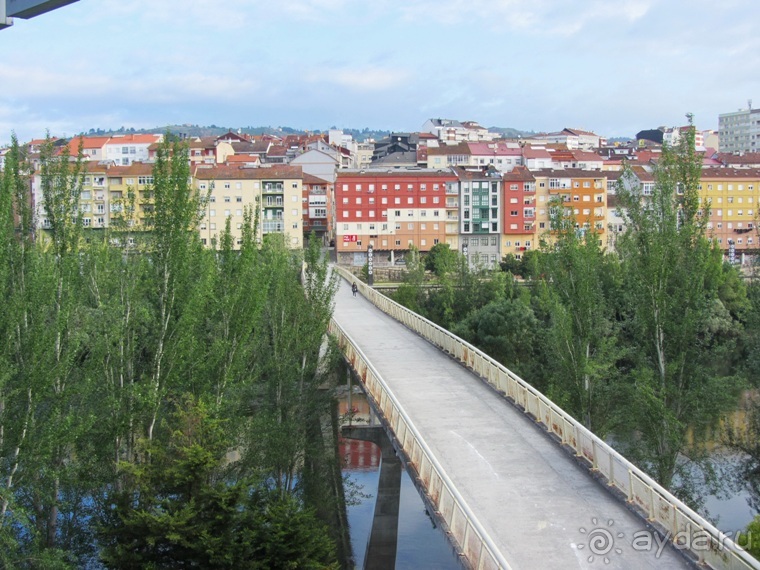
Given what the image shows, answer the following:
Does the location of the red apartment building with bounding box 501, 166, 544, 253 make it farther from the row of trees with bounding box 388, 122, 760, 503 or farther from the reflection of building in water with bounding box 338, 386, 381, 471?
the row of trees with bounding box 388, 122, 760, 503

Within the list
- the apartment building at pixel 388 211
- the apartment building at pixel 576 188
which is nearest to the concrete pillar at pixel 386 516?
the apartment building at pixel 388 211

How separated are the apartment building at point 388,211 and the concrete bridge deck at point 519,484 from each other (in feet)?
172

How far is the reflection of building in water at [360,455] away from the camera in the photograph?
36.8m

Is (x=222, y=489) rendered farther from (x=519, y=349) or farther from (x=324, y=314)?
(x=519, y=349)

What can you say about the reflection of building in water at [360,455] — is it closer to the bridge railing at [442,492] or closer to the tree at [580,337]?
the tree at [580,337]

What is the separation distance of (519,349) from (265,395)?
19954 mm

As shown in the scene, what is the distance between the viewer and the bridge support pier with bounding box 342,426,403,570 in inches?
903

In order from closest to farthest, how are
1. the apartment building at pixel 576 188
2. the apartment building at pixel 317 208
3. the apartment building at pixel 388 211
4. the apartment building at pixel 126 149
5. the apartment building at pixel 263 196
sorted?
the apartment building at pixel 263 196 → the apartment building at pixel 388 211 → the apartment building at pixel 576 188 → the apartment building at pixel 317 208 → the apartment building at pixel 126 149

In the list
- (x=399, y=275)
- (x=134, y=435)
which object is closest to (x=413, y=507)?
(x=134, y=435)

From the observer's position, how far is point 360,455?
38.9 m

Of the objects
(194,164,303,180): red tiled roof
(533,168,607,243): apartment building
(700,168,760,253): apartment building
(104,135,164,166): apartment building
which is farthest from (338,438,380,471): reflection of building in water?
(104,135,164,166): apartment building

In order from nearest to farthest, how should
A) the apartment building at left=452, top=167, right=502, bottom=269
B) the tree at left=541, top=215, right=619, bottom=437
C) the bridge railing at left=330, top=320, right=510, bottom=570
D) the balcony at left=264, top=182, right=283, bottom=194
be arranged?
1. the bridge railing at left=330, top=320, right=510, bottom=570
2. the tree at left=541, top=215, right=619, bottom=437
3. the balcony at left=264, top=182, right=283, bottom=194
4. the apartment building at left=452, top=167, right=502, bottom=269

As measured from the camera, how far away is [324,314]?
2458 centimetres

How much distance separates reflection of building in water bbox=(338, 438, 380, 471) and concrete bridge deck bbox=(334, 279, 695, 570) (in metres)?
14.9
